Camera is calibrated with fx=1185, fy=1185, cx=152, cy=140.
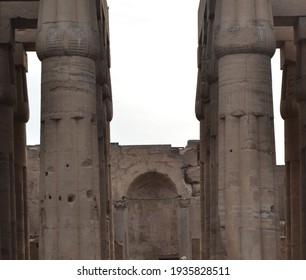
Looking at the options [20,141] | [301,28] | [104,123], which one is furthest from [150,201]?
[301,28]

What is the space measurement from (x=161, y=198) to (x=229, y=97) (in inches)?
836

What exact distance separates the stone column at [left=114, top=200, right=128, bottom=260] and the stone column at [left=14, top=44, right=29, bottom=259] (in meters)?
10.6

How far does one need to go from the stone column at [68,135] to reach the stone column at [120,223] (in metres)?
18.8

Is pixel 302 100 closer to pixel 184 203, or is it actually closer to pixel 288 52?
pixel 288 52

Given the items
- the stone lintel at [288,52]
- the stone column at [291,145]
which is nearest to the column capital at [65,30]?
the stone lintel at [288,52]

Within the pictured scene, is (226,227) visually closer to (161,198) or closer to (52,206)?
(52,206)

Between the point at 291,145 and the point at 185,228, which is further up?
the point at 185,228

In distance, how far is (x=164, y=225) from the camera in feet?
140

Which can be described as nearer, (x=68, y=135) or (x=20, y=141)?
(x=68, y=135)

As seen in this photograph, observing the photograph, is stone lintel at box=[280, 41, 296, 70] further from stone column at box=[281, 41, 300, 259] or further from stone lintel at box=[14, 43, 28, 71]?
stone lintel at box=[14, 43, 28, 71]

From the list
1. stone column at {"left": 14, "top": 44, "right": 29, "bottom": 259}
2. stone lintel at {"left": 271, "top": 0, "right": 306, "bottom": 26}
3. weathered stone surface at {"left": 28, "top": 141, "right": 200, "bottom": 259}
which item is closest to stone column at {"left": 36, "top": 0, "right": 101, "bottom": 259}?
stone lintel at {"left": 271, "top": 0, "right": 306, "bottom": 26}

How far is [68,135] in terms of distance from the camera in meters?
21.4

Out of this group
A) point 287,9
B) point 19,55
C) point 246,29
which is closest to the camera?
point 246,29

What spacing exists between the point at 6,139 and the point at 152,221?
1673cm
